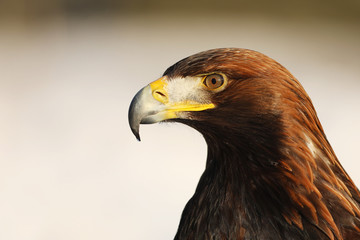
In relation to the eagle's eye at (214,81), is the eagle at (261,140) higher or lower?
lower

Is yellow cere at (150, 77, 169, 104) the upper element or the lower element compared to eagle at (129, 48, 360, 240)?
upper

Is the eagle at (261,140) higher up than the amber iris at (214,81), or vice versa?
the amber iris at (214,81)

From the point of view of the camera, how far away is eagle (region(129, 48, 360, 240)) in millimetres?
803

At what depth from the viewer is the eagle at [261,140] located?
803 millimetres

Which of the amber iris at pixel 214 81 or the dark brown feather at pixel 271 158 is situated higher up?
the amber iris at pixel 214 81

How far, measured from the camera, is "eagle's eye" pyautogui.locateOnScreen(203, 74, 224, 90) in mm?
819

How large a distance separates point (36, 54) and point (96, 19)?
1.13 feet

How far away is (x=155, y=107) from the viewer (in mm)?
826

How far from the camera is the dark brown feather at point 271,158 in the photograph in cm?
80

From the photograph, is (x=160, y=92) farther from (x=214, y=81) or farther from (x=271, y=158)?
(x=271, y=158)

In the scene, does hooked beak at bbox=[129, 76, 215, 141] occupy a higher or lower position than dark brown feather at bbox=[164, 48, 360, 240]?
higher

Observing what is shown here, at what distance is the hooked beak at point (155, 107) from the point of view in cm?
82

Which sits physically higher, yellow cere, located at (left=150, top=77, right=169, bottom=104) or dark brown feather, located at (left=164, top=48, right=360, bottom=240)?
yellow cere, located at (left=150, top=77, right=169, bottom=104)

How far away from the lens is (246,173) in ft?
2.79
